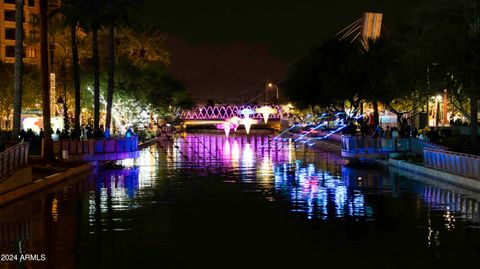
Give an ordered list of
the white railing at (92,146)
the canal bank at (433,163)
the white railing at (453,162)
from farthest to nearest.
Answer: the white railing at (92,146) < the canal bank at (433,163) < the white railing at (453,162)

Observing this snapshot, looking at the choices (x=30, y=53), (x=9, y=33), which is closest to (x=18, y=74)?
(x=30, y=53)

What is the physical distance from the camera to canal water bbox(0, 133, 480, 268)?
13.6 m

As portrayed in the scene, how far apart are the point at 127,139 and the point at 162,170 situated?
6.71m

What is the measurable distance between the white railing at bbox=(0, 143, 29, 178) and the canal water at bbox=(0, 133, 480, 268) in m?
1.15

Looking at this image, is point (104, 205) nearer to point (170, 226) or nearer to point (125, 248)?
point (170, 226)

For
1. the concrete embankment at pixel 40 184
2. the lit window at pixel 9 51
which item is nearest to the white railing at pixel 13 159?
the concrete embankment at pixel 40 184

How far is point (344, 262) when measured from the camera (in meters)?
13.2

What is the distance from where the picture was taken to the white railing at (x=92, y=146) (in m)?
39.2

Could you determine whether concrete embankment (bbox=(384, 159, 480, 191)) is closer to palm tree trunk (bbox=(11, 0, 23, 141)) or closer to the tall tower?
palm tree trunk (bbox=(11, 0, 23, 141))

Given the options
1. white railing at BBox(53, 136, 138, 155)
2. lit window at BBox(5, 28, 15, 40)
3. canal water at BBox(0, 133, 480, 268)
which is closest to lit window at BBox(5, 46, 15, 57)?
lit window at BBox(5, 28, 15, 40)

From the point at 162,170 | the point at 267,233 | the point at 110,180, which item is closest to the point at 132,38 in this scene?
the point at 162,170

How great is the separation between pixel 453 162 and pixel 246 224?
1382cm

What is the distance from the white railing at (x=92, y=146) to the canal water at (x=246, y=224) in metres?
8.41

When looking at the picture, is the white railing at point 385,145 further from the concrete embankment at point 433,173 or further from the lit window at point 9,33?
the lit window at point 9,33
